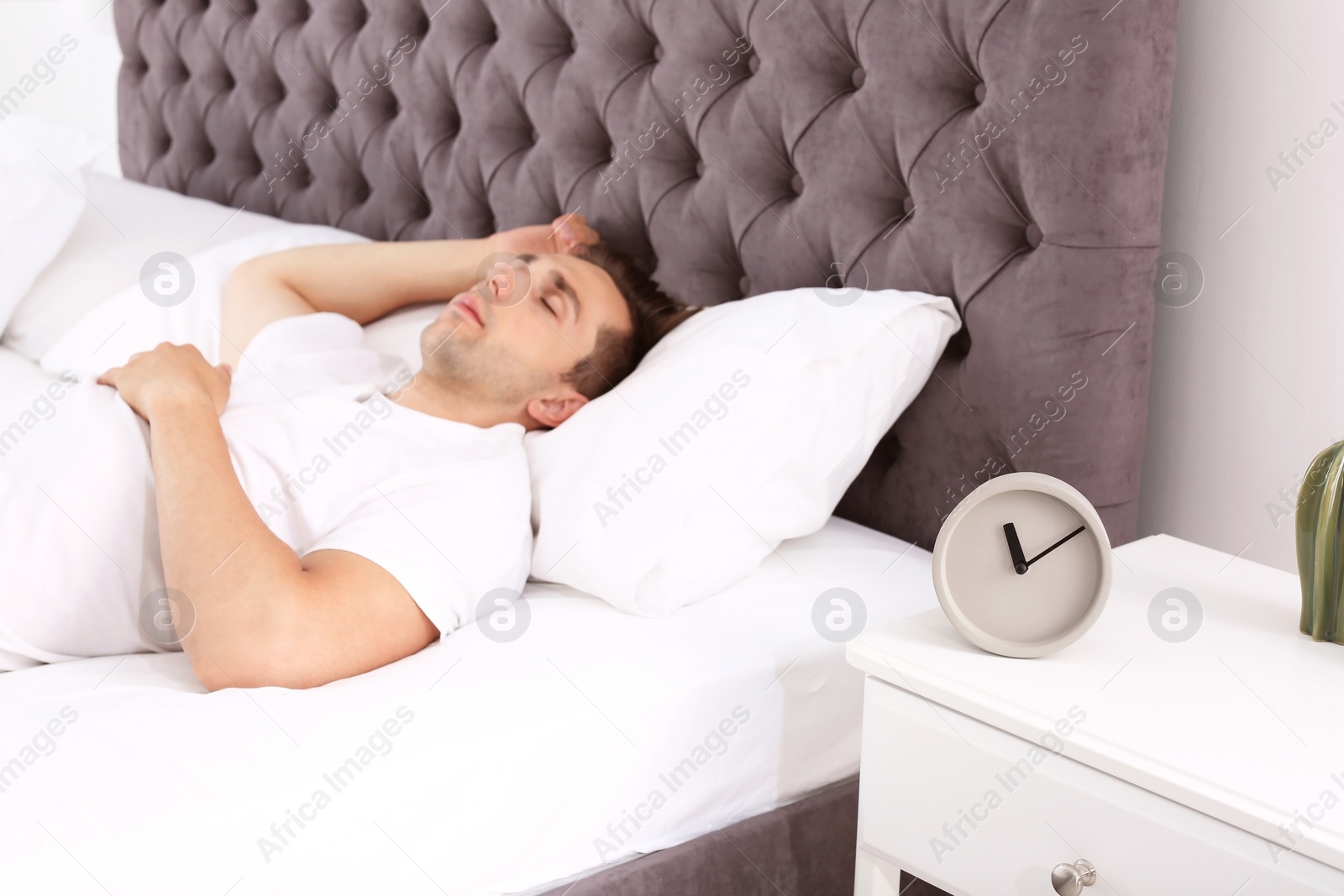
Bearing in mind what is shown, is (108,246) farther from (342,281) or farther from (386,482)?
(386,482)

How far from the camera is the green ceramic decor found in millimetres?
784

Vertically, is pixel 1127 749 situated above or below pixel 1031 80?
below

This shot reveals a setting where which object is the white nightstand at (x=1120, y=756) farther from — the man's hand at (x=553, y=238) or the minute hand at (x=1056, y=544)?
the man's hand at (x=553, y=238)

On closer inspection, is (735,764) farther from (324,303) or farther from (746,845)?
(324,303)

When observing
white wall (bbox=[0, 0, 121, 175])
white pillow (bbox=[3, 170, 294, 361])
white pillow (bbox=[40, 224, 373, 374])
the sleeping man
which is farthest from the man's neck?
white wall (bbox=[0, 0, 121, 175])

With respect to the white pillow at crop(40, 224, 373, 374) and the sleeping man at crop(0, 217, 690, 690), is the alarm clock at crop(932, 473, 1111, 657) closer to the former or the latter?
the sleeping man at crop(0, 217, 690, 690)

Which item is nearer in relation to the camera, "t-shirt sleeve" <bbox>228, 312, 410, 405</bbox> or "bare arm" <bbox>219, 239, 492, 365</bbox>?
"t-shirt sleeve" <bbox>228, 312, 410, 405</bbox>

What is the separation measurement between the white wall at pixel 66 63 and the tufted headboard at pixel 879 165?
5.60 ft

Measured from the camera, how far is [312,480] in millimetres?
1159

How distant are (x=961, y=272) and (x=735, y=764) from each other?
1.93ft

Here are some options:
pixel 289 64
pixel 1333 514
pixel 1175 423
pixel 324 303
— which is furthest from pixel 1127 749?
pixel 289 64

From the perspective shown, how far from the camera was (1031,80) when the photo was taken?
106cm

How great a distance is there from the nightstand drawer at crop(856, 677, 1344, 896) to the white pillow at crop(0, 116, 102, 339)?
160 centimetres

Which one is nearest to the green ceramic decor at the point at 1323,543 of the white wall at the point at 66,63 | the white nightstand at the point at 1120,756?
the white nightstand at the point at 1120,756
